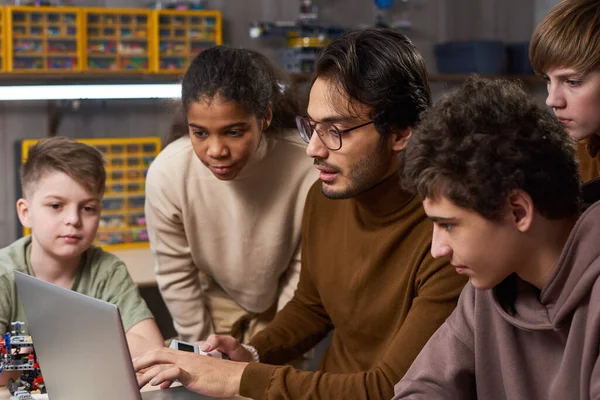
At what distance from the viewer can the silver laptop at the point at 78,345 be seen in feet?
3.61

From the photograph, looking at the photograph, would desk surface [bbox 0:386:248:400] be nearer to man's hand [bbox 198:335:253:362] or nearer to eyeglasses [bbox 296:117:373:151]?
man's hand [bbox 198:335:253:362]

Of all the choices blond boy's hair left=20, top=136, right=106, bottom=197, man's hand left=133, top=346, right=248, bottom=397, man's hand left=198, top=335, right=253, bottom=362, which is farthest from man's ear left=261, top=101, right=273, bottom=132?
man's hand left=133, top=346, right=248, bottom=397

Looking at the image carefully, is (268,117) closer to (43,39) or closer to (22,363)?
(22,363)

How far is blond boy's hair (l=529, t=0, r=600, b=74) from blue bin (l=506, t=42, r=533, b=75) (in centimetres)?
280

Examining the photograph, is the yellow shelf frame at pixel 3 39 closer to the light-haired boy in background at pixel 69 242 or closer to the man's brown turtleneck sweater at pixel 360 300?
the light-haired boy in background at pixel 69 242

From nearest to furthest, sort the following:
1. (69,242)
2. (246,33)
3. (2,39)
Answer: (69,242), (2,39), (246,33)

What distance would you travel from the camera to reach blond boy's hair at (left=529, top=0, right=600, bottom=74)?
1553 mm

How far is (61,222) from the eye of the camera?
171 centimetres

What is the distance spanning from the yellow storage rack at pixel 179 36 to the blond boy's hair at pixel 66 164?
1.75 m

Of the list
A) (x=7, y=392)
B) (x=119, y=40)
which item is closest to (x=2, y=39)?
(x=119, y=40)

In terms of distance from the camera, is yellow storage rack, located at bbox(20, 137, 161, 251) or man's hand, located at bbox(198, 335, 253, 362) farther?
yellow storage rack, located at bbox(20, 137, 161, 251)

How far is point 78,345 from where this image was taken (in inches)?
46.9

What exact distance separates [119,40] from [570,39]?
2.33m

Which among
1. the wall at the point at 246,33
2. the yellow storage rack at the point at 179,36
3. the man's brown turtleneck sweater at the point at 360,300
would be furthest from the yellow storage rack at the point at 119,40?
the man's brown turtleneck sweater at the point at 360,300
